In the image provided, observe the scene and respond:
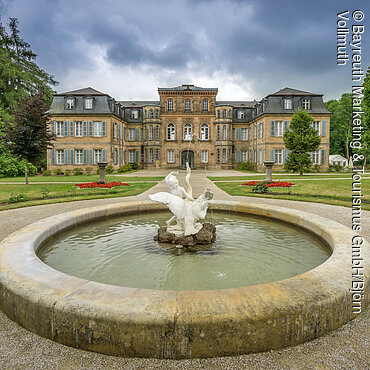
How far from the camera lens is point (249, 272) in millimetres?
4293

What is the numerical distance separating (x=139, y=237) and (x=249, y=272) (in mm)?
2828

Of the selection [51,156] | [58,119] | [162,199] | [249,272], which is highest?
[58,119]

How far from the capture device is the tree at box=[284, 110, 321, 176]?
27.1m

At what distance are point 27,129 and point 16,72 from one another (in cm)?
2196

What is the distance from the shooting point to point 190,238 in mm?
5574

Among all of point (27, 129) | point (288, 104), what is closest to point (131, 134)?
point (288, 104)

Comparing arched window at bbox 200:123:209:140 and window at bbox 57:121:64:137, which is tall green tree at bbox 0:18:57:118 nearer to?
window at bbox 57:121:64:137

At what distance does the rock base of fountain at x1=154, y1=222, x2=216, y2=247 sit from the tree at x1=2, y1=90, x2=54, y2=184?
15.8m

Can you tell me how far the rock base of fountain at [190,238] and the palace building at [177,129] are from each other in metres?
29.1

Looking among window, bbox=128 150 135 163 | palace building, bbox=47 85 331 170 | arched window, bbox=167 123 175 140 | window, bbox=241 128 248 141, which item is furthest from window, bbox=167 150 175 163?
window, bbox=241 128 248 141


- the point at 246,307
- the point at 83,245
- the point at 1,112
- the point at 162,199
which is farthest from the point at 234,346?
the point at 1,112

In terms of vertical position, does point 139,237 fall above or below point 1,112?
below

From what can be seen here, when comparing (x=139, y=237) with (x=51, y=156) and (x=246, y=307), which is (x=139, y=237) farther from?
(x=51, y=156)

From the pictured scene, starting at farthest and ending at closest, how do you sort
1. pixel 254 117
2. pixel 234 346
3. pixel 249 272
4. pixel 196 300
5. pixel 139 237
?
pixel 254 117, pixel 139 237, pixel 249 272, pixel 196 300, pixel 234 346
